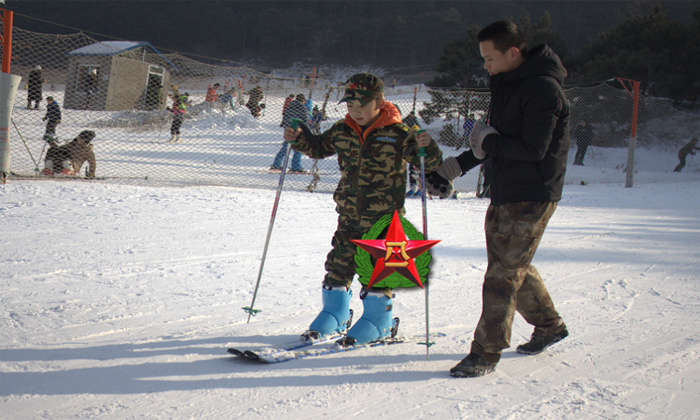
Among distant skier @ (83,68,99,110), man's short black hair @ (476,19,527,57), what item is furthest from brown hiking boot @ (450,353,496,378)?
distant skier @ (83,68,99,110)

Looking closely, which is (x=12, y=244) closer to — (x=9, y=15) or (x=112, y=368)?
(x=112, y=368)

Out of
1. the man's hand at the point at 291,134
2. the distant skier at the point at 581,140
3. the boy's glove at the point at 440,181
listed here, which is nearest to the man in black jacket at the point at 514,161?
the boy's glove at the point at 440,181

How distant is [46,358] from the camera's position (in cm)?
239

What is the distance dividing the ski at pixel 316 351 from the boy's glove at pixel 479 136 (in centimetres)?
107

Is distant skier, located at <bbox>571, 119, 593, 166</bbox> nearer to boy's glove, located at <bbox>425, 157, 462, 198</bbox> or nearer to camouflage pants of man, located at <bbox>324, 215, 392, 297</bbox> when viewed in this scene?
boy's glove, located at <bbox>425, 157, 462, 198</bbox>

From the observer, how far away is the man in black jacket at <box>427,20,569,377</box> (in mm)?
2246

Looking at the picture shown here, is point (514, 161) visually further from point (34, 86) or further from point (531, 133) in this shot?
point (34, 86)

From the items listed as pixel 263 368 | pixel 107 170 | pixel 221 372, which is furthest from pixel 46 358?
pixel 107 170

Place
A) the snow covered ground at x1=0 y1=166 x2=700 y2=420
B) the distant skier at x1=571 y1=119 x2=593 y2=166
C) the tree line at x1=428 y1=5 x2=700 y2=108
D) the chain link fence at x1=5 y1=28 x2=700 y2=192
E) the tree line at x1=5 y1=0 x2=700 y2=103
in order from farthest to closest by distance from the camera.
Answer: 1. the tree line at x1=5 y1=0 x2=700 y2=103
2. the tree line at x1=428 y1=5 x2=700 y2=108
3. the distant skier at x1=571 y1=119 x2=593 y2=166
4. the chain link fence at x1=5 y1=28 x2=700 y2=192
5. the snow covered ground at x1=0 y1=166 x2=700 y2=420

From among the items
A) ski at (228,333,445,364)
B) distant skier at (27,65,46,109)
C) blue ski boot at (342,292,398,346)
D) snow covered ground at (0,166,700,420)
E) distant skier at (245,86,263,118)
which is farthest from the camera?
distant skier at (245,86,263,118)

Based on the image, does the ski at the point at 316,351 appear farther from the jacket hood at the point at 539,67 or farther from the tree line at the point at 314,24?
the tree line at the point at 314,24

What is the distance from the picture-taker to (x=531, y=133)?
2.22 m

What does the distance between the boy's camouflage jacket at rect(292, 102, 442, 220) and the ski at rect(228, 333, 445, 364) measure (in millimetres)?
717

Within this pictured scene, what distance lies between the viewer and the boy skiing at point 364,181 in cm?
264
